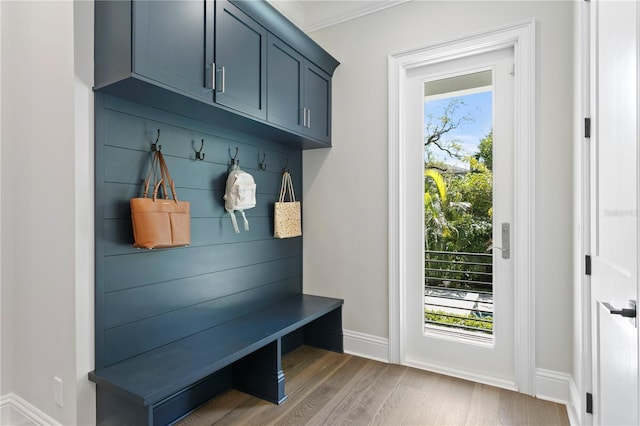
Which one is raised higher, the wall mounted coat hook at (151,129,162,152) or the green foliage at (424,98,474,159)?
the green foliage at (424,98,474,159)

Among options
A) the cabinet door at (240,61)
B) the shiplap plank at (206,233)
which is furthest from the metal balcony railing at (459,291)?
A: the cabinet door at (240,61)

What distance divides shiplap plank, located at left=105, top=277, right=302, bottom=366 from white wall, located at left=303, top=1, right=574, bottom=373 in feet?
1.96

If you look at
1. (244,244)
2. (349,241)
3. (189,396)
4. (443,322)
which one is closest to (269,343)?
(189,396)

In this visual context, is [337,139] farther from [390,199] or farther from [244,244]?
[244,244]

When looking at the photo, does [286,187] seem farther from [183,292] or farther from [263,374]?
[263,374]

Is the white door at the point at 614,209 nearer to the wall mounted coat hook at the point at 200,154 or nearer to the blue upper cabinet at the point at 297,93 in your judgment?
the blue upper cabinet at the point at 297,93

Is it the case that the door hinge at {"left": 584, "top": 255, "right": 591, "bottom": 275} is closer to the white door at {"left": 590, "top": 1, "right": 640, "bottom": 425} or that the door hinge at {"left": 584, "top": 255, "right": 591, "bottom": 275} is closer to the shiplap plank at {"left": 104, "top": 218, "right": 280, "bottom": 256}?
the white door at {"left": 590, "top": 1, "right": 640, "bottom": 425}

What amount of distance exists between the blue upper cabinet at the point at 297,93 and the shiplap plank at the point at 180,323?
3.86ft

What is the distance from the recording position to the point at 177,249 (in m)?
1.98

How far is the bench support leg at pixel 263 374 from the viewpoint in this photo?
211 centimetres

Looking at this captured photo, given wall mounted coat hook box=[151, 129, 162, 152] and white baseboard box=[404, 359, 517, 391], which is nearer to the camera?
wall mounted coat hook box=[151, 129, 162, 152]

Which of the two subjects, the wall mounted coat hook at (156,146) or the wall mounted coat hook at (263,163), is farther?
the wall mounted coat hook at (263,163)

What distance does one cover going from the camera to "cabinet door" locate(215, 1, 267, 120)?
1.87 m

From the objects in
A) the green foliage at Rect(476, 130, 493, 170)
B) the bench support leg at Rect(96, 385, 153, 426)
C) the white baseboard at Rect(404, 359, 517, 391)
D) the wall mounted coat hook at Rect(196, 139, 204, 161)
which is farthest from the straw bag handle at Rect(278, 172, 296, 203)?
the bench support leg at Rect(96, 385, 153, 426)
